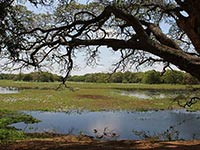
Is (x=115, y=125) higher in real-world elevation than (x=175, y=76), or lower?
lower

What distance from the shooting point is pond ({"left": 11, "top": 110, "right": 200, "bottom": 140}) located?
19.8 meters

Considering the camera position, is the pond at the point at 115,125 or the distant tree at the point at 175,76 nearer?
the distant tree at the point at 175,76

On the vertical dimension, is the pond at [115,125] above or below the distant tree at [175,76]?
below

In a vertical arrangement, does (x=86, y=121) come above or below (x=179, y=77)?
below

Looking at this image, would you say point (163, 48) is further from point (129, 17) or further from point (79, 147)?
point (79, 147)

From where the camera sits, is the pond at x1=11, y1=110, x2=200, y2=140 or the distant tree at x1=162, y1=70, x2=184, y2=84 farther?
the pond at x1=11, y1=110, x2=200, y2=140

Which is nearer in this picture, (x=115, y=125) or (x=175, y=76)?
(x=175, y=76)

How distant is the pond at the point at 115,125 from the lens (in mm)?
19812

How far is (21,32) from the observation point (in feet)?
30.5

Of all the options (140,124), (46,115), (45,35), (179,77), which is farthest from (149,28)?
(46,115)

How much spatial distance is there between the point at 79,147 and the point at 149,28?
3932mm

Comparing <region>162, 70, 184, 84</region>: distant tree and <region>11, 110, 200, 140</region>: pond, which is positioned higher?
<region>162, 70, 184, 84</region>: distant tree

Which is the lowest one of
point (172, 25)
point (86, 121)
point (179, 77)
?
point (86, 121)

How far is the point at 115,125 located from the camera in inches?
915
